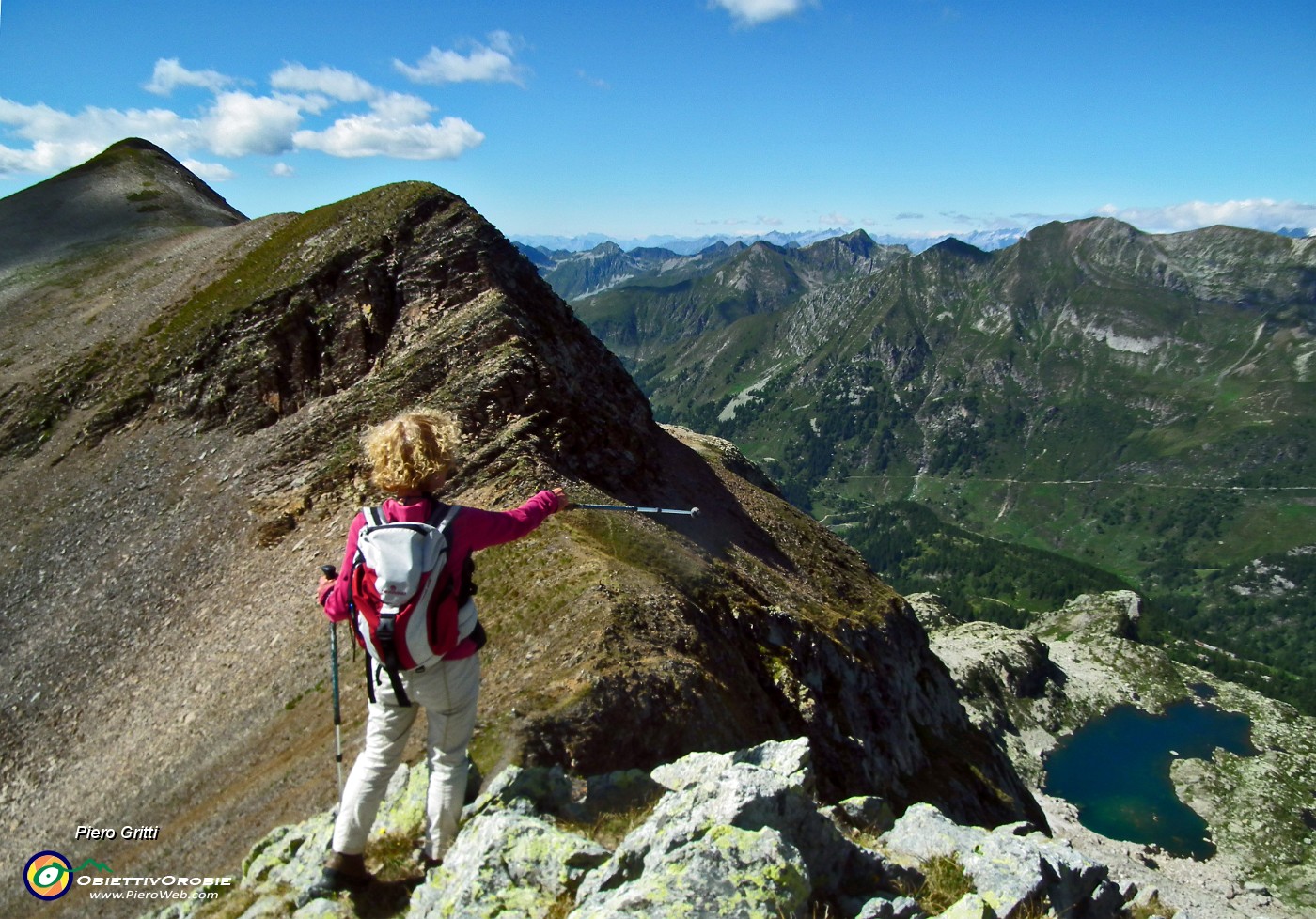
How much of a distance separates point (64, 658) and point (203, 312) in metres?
29.8

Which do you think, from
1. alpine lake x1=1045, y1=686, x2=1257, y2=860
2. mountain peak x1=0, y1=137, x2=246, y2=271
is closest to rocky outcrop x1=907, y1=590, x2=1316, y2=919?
alpine lake x1=1045, y1=686, x2=1257, y2=860

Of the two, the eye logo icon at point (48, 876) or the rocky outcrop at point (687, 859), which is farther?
the eye logo icon at point (48, 876)

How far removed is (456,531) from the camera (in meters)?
9.99

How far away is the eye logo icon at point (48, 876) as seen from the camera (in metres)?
23.8

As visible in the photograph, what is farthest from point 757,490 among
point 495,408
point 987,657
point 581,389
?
point 987,657

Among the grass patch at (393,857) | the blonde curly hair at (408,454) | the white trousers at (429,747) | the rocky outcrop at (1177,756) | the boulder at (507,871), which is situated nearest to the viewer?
the blonde curly hair at (408,454)

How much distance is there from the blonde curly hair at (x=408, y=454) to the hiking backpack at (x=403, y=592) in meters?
0.43

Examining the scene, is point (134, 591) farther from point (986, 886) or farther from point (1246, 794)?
point (1246, 794)

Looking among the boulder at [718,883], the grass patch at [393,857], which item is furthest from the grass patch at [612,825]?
the grass patch at [393,857]

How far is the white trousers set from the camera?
10.5 metres

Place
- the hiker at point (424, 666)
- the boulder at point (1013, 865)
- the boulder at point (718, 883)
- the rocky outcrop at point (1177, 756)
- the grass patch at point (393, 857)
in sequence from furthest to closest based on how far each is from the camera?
1. the rocky outcrop at point (1177, 756)
2. the boulder at point (1013, 865)
3. the grass patch at point (393, 857)
4. the hiker at point (424, 666)
5. the boulder at point (718, 883)

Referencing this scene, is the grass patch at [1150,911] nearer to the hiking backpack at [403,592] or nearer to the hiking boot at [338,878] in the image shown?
the hiking boot at [338,878]

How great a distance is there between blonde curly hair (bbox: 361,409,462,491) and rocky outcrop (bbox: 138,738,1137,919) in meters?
5.51

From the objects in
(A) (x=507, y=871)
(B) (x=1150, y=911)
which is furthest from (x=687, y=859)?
(B) (x=1150, y=911)
